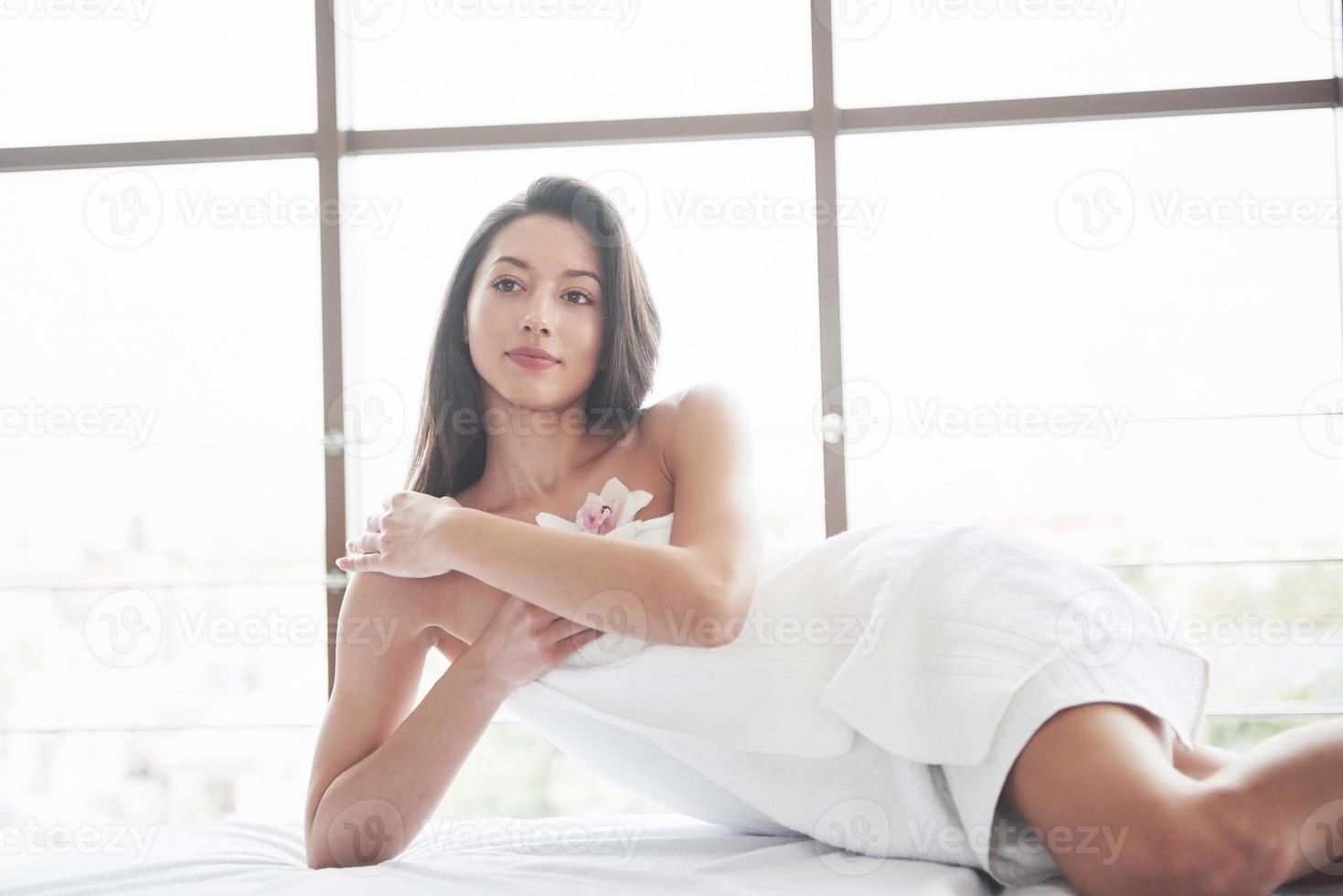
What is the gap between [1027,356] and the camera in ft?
6.83

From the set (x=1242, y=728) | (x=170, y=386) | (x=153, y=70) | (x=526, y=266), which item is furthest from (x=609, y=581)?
(x=153, y=70)

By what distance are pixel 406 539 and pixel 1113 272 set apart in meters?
1.63

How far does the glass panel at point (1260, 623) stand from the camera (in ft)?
6.74

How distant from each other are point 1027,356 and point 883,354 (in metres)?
0.32

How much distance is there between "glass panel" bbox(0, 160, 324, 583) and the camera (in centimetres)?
217

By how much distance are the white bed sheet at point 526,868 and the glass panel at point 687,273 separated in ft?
2.93

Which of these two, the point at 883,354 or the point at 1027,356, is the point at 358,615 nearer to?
the point at 883,354

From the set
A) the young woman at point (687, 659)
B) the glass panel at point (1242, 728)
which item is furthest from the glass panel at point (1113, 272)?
the young woman at point (687, 659)

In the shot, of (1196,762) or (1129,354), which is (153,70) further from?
(1196,762)

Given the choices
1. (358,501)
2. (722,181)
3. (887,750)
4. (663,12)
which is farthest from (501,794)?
(663,12)

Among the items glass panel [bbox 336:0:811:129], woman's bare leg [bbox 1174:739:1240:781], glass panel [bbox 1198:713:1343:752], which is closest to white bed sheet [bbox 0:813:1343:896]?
woman's bare leg [bbox 1174:739:1240:781]

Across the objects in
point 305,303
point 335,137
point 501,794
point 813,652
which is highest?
point 335,137

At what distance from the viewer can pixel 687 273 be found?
2145 millimetres

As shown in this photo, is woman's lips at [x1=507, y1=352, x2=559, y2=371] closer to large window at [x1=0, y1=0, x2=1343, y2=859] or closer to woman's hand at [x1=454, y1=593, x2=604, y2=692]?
woman's hand at [x1=454, y1=593, x2=604, y2=692]
